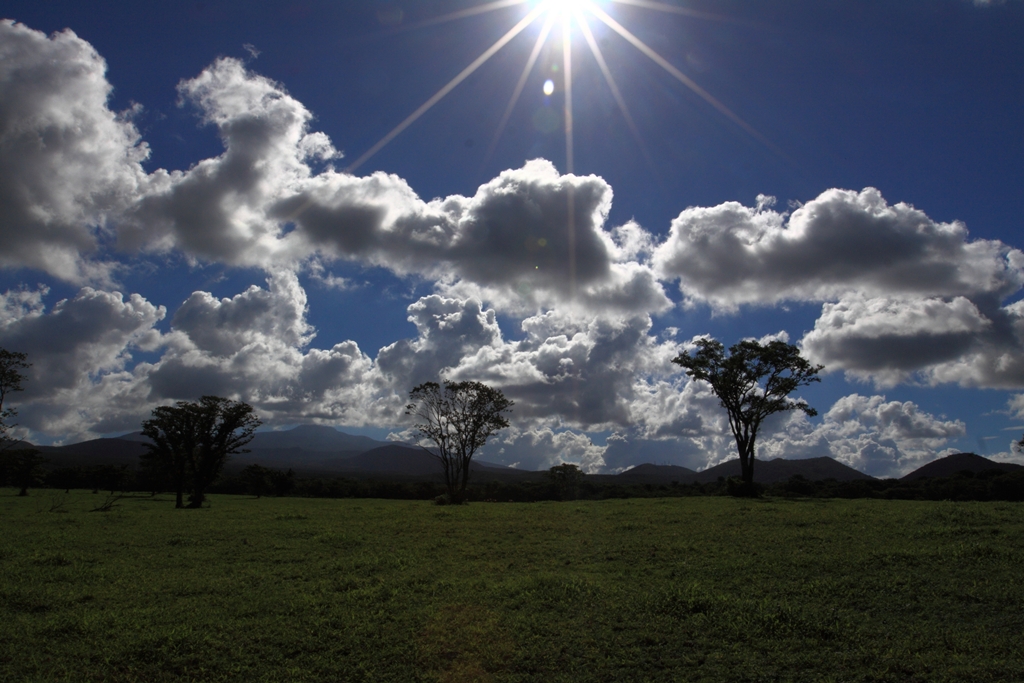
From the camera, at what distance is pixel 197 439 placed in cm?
4684

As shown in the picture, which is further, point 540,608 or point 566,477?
point 566,477

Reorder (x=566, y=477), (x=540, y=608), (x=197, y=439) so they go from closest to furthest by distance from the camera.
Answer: (x=540, y=608) < (x=197, y=439) < (x=566, y=477)

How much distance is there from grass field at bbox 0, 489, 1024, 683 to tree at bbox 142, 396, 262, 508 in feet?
92.5

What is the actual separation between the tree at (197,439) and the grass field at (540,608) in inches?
1110

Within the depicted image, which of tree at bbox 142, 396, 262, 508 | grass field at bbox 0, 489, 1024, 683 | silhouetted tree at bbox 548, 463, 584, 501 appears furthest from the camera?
silhouetted tree at bbox 548, 463, 584, 501

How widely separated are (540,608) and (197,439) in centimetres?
4598

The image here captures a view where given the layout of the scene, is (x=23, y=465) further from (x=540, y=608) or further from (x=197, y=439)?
(x=540, y=608)

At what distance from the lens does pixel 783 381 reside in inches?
1873

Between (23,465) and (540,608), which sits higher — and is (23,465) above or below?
below

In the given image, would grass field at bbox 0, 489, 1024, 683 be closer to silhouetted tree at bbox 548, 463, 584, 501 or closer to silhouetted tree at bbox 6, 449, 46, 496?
silhouetted tree at bbox 6, 449, 46, 496

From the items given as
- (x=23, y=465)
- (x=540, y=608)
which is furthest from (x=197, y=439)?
(x=540, y=608)

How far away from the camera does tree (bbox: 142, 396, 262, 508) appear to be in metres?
45.3

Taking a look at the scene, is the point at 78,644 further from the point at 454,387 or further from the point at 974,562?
the point at 454,387

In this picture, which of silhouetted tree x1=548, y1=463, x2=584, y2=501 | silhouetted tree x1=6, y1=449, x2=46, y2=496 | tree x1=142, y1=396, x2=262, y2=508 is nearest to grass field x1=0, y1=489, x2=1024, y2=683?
A: tree x1=142, y1=396, x2=262, y2=508
